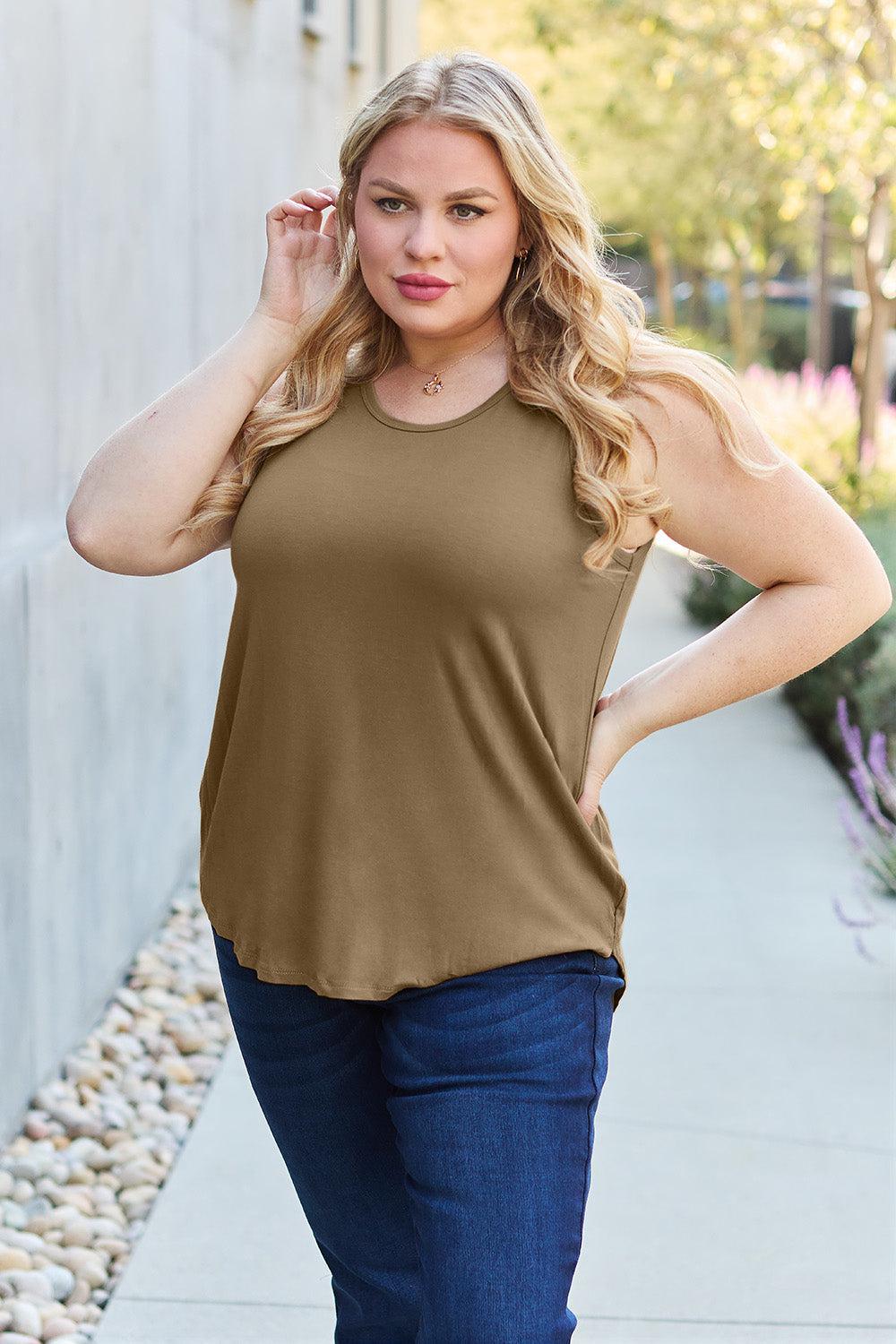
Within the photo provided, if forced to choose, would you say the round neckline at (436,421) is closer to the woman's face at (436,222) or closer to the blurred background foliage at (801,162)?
the woman's face at (436,222)

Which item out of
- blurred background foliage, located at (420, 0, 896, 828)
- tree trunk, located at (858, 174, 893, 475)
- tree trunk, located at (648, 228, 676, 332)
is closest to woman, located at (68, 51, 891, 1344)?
blurred background foliage, located at (420, 0, 896, 828)

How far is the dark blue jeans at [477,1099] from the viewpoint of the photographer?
1875mm

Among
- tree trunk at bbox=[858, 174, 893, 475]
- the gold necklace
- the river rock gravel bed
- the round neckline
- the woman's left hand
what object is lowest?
the river rock gravel bed

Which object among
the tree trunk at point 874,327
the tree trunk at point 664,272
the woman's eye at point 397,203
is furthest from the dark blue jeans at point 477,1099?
the tree trunk at point 664,272

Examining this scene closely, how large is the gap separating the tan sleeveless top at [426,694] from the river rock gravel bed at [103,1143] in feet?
5.21

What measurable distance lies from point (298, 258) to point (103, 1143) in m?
2.40

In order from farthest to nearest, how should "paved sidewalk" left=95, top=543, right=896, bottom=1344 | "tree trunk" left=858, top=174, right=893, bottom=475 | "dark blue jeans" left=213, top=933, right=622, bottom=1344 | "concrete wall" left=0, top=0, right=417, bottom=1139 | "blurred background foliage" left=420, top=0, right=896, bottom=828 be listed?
"tree trunk" left=858, top=174, right=893, bottom=475
"blurred background foliage" left=420, top=0, right=896, bottom=828
"concrete wall" left=0, top=0, right=417, bottom=1139
"paved sidewalk" left=95, top=543, right=896, bottom=1344
"dark blue jeans" left=213, top=933, right=622, bottom=1344

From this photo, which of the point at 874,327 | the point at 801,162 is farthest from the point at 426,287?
the point at 801,162

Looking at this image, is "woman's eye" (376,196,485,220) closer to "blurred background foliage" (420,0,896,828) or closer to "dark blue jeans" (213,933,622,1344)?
"blurred background foliage" (420,0,896,828)

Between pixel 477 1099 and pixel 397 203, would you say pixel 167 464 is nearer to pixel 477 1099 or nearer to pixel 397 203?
pixel 397 203

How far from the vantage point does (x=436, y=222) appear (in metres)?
2.00

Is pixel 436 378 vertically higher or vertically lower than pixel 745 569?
higher

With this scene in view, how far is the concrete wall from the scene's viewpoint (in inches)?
145

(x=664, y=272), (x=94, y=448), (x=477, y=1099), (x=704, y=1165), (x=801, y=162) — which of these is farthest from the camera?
(x=664, y=272)
